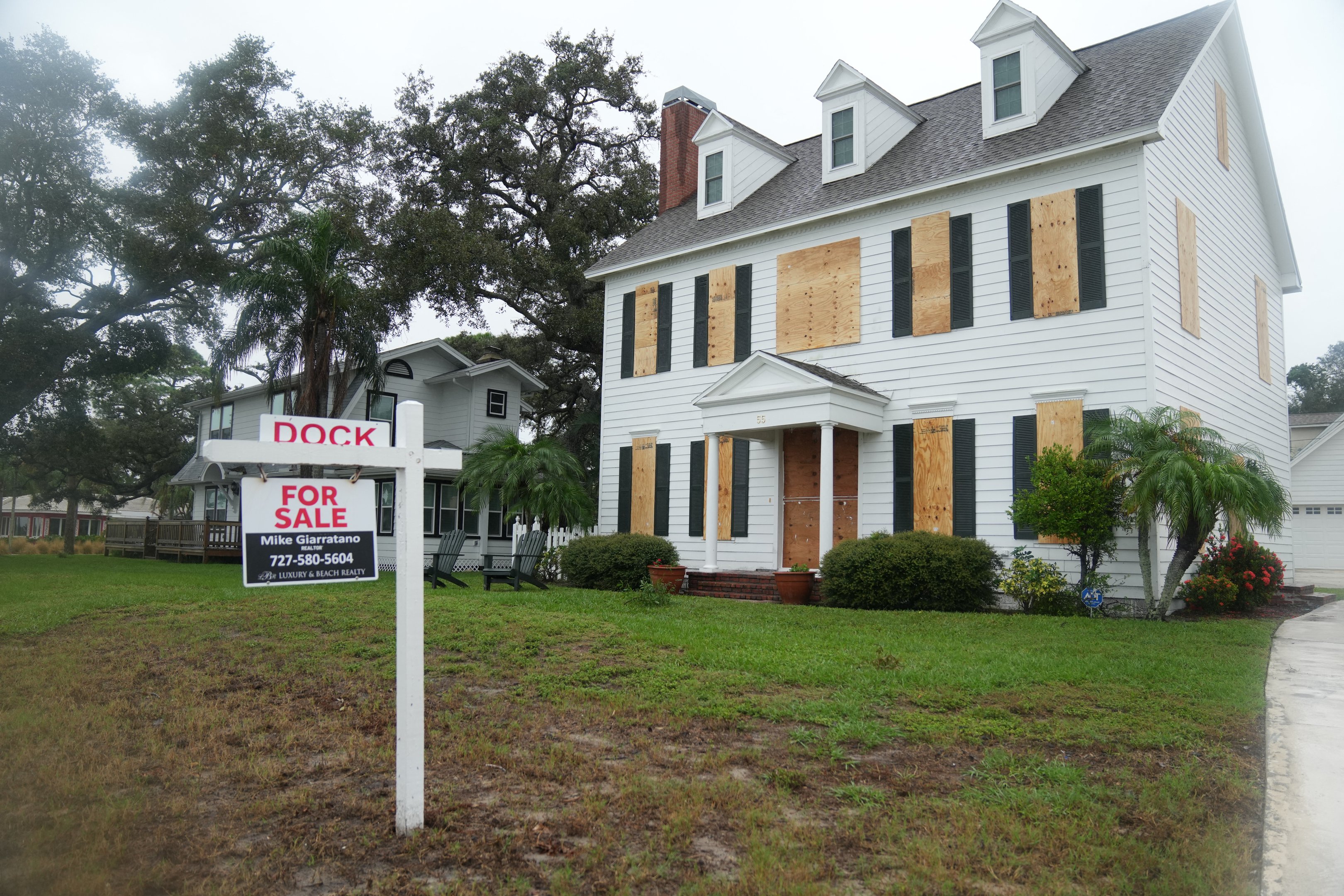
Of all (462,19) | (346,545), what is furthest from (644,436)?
(346,545)

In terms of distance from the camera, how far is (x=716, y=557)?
15.8 metres

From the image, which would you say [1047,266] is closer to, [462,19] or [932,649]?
[932,649]

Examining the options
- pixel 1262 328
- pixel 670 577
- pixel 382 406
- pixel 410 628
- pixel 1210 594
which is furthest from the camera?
pixel 382 406

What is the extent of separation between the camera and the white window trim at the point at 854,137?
15859mm

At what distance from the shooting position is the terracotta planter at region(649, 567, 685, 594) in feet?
48.8

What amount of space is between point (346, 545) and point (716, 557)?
12483 mm

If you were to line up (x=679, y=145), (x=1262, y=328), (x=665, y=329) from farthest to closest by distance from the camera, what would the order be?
(x=679, y=145)
(x=665, y=329)
(x=1262, y=328)

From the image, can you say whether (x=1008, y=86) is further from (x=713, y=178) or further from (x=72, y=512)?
(x=72, y=512)

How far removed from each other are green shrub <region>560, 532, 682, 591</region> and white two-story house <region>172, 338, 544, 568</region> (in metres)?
9.19

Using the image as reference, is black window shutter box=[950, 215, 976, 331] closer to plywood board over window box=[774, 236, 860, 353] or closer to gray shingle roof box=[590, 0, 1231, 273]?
gray shingle roof box=[590, 0, 1231, 273]

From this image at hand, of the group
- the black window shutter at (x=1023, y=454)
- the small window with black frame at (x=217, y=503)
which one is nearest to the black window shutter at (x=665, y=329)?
the black window shutter at (x=1023, y=454)

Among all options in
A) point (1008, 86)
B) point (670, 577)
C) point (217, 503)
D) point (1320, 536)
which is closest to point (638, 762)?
point (670, 577)

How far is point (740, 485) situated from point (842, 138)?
6700 millimetres

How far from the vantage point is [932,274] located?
550 inches
